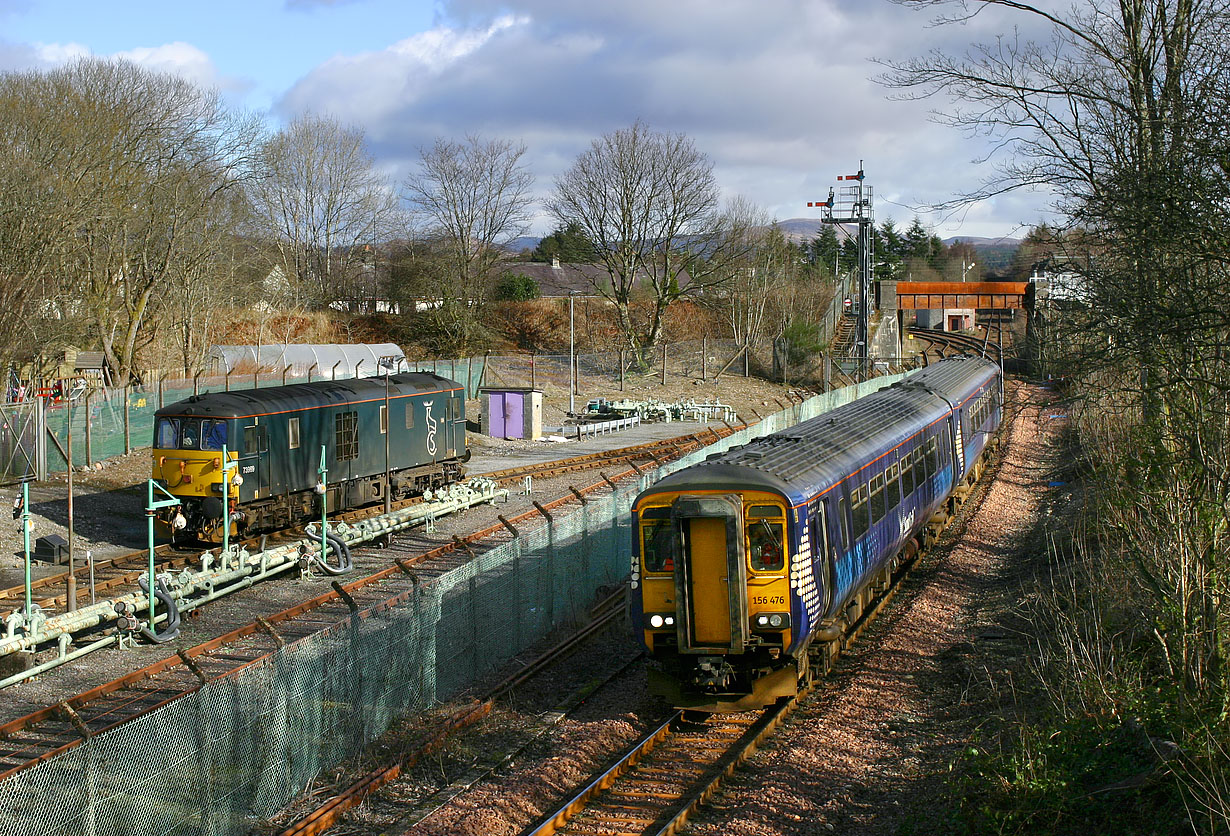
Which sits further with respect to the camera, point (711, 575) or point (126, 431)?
point (126, 431)

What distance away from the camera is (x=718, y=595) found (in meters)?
10.9

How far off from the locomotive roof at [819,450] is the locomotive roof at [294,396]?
1057 centimetres

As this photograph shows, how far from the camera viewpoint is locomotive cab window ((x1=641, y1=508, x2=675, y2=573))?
440 inches

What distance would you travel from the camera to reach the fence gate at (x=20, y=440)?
24750 millimetres

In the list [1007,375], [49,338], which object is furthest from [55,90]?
[1007,375]

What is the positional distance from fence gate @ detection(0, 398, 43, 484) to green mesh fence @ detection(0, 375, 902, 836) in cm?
1628

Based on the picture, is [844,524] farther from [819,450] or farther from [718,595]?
[718,595]

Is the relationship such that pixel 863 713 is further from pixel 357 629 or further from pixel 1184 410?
pixel 357 629

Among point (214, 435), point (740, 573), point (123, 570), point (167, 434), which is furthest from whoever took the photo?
point (167, 434)

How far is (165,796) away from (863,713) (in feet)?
23.8

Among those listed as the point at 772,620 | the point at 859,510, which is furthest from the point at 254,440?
the point at 772,620

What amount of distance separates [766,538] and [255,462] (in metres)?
12.7

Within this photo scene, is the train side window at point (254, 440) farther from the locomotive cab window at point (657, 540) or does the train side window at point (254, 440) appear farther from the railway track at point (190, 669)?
the locomotive cab window at point (657, 540)

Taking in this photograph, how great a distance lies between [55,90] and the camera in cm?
3600
